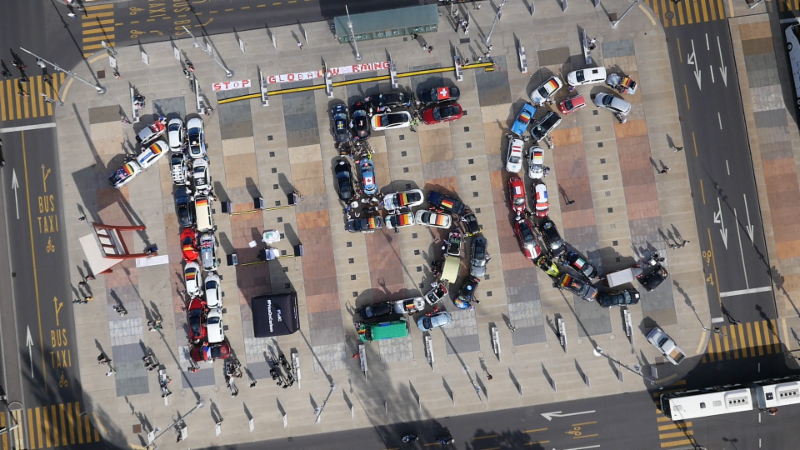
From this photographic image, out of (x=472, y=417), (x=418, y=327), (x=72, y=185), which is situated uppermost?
(x=72, y=185)

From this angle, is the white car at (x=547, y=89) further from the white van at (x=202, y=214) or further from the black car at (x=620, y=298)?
the white van at (x=202, y=214)

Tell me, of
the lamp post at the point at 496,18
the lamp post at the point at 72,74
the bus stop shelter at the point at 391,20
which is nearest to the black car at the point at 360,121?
the bus stop shelter at the point at 391,20

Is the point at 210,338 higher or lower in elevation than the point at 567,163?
lower

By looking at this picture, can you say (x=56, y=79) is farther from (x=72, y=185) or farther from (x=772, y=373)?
(x=772, y=373)

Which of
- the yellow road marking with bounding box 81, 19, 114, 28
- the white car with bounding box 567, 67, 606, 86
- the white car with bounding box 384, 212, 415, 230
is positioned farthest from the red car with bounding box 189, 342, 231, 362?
the white car with bounding box 567, 67, 606, 86

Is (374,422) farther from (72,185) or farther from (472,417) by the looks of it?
(72,185)

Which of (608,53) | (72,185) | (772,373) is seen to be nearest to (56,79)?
(72,185)

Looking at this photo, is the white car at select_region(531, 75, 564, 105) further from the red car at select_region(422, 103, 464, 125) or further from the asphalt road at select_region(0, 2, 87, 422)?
the asphalt road at select_region(0, 2, 87, 422)
